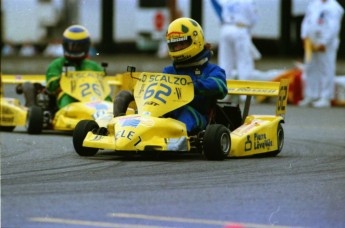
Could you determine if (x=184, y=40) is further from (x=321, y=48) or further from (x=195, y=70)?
(x=321, y=48)

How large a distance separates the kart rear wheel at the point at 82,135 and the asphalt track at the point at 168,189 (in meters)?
0.09

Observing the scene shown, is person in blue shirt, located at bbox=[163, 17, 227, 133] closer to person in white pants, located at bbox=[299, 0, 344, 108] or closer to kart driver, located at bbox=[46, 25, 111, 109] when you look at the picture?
kart driver, located at bbox=[46, 25, 111, 109]

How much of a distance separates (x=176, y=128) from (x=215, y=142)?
0.38 m

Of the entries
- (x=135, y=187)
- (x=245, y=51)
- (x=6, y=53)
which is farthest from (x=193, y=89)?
(x=6, y=53)

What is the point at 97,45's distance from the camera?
3659cm

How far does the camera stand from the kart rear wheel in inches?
378

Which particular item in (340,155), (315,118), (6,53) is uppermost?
(340,155)

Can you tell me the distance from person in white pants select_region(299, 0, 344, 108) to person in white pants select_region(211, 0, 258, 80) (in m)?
0.96

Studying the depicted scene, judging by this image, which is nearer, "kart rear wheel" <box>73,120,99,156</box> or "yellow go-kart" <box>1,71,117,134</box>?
"kart rear wheel" <box>73,120,99,156</box>

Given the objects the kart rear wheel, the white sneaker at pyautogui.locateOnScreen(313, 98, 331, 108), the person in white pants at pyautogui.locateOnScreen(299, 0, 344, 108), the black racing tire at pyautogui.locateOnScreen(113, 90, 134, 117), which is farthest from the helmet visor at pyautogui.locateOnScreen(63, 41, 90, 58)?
the white sneaker at pyautogui.locateOnScreen(313, 98, 331, 108)

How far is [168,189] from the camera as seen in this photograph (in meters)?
7.42

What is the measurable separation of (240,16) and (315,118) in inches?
139

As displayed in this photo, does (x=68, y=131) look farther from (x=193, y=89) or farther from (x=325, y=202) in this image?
(x=325, y=202)

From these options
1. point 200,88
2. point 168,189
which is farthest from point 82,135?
point 168,189
